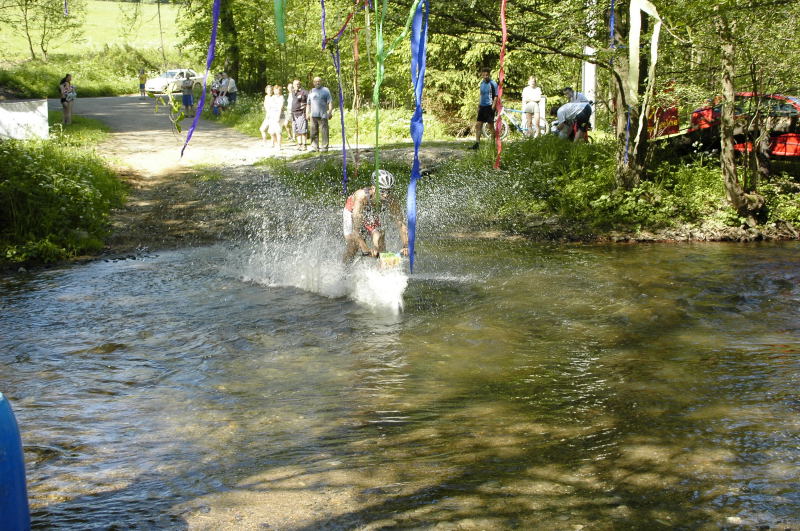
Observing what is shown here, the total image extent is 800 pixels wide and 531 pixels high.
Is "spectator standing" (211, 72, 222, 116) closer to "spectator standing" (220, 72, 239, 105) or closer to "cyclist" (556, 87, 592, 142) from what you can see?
"spectator standing" (220, 72, 239, 105)

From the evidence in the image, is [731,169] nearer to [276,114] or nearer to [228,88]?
[276,114]

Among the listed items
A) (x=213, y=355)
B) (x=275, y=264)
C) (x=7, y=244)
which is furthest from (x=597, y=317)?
(x=7, y=244)

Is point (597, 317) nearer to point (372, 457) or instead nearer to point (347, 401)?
point (347, 401)

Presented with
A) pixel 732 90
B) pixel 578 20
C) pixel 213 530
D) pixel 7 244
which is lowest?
pixel 213 530

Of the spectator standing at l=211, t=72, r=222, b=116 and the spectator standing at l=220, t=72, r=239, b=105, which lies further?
the spectator standing at l=220, t=72, r=239, b=105

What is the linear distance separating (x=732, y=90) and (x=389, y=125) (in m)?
13.6

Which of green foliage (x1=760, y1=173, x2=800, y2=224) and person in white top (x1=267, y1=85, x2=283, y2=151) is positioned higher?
person in white top (x1=267, y1=85, x2=283, y2=151)

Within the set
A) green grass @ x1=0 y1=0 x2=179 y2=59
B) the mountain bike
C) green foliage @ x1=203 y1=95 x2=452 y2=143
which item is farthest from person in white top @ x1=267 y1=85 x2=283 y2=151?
green grass @ x1=0 y1=0 x2=179 y2=59

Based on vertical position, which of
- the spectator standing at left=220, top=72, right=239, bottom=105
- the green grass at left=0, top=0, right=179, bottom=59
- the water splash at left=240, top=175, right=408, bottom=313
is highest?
the green grass at left=0, top=0, right=179, bottom=59

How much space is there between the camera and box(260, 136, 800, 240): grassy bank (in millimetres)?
13773

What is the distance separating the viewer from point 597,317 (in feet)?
29.3

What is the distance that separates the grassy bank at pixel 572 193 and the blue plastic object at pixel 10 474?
11.3m

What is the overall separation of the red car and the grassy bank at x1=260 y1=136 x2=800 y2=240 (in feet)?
2.25

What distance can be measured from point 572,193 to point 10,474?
12.6 m
